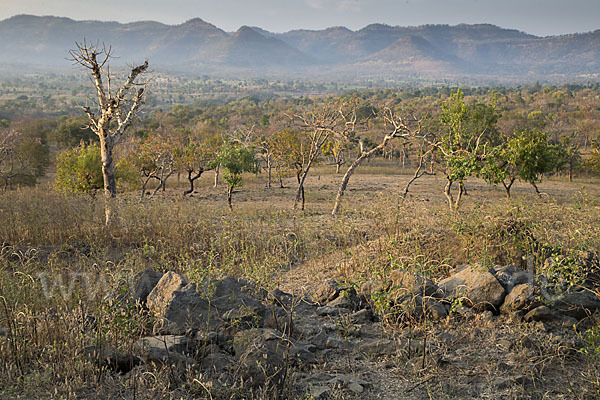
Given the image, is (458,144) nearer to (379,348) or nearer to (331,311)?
(331,311)

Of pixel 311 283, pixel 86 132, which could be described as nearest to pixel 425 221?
pixel 311 283

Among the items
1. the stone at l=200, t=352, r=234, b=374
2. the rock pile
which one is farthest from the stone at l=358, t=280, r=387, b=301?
the stone at l=200, t=352, r=234, b=374

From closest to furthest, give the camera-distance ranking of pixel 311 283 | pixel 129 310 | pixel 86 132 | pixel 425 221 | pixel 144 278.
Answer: pixel 129 310 → pixel 144 278 → pixel 311 283 → pixel 425 221 → pixel 86 132

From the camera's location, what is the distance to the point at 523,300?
16.4ft

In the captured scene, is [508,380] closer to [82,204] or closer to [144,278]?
[144,278]

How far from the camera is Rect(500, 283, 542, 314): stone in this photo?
4984 mm

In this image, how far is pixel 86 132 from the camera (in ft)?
148

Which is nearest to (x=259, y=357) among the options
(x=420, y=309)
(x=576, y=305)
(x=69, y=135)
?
(x=420, y=309)

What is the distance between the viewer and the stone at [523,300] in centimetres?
498

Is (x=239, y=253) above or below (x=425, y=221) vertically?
below

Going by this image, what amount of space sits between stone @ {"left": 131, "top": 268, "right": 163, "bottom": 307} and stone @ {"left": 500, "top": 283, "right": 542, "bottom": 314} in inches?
157

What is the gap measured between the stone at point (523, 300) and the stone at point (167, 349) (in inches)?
136

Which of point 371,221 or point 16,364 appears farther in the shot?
point 371,221

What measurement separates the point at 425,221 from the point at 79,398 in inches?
239
